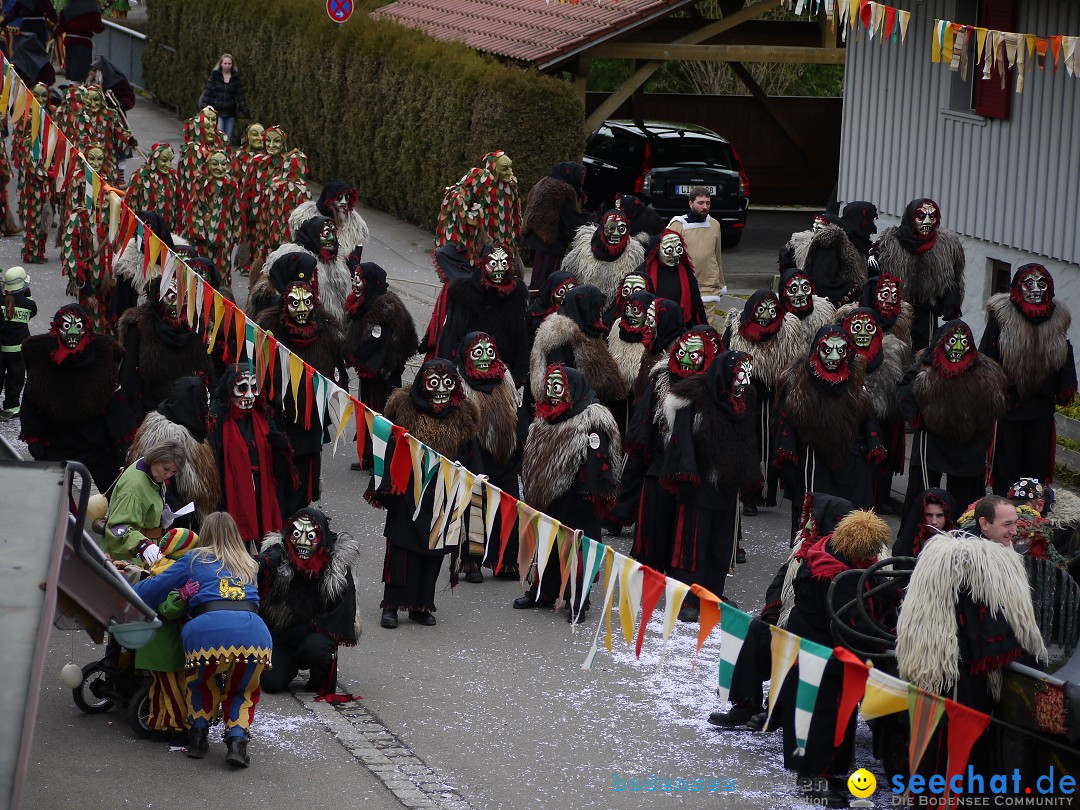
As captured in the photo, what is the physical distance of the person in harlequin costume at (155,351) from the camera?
1246 centimetres

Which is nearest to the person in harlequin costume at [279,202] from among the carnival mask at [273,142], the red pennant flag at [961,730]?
the carnival mask at [273,142]

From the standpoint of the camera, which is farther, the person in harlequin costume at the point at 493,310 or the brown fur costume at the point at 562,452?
the person in harlequin costume at the point at 493,310

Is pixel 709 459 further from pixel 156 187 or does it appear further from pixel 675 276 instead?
pixel 156 187

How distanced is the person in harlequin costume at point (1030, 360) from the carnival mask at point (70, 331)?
6508 millimetres

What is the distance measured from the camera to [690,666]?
1035cm

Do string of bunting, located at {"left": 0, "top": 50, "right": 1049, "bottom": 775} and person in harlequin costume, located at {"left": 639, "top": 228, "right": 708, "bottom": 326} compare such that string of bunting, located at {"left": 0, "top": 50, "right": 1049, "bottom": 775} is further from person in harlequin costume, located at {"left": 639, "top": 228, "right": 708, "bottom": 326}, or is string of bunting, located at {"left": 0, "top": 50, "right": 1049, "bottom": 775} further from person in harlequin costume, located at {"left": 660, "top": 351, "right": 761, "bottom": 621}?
person in harlequin costume, located at {"left": 639, "top": 228, "right": 708, "bottom": 326}

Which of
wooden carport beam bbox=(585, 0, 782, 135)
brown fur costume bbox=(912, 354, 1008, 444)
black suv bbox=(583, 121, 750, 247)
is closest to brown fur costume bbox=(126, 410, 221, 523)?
brown fur costume bbox=(912, 354, 1008, 444)

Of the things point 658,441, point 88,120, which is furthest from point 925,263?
point 88,120

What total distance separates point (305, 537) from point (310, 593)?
35 centimetres

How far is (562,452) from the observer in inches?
431

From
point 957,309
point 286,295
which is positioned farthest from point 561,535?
point 957,309

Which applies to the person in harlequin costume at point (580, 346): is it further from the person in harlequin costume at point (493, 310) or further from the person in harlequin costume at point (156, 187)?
the person in harlequin costume at point (156, 187)

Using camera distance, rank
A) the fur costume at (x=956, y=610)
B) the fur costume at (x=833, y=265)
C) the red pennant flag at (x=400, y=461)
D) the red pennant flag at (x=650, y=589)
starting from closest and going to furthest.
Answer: the fur costume at (x=956, y=610)
the red pennant flag at (x=650, y=589)
the red pennant flag at (x=400, y=461)
the fur costume at (x=833, y=265)

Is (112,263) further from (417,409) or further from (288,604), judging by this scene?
(288,604)
